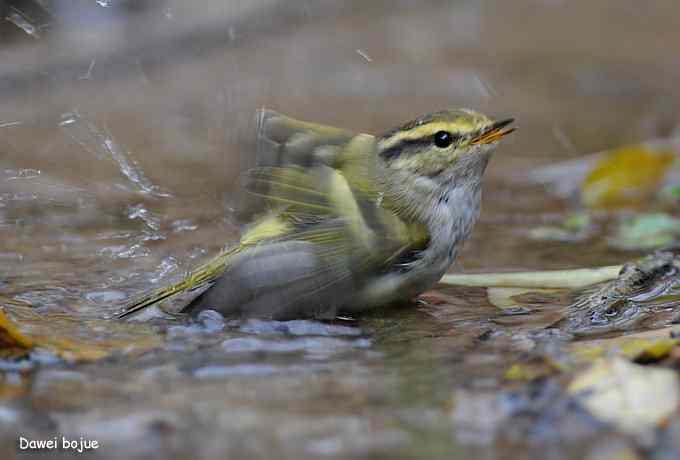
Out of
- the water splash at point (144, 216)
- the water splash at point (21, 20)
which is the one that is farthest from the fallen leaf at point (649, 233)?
the water splash at point (21, 20)

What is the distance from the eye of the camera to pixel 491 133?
12.1 feet

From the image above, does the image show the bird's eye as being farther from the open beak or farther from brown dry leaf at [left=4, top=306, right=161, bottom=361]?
brown dry leaf at [left=4, top=306, right=161, bottom=361]

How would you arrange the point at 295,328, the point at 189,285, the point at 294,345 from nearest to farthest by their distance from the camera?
the point at 294,345 < the point at 295,328 < the point at 189,285

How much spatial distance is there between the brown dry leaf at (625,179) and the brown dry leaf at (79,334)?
3004 mm

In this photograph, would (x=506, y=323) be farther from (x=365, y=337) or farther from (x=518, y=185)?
(x=518, y=185)

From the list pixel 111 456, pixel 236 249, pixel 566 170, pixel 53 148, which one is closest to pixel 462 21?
pixel 566 170

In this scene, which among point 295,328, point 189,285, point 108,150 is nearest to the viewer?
point 295,328

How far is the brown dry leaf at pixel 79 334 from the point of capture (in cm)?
274

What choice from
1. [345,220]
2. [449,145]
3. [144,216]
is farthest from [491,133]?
[144,216]

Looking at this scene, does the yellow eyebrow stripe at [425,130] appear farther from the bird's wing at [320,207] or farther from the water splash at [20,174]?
the water splash at [20,174]

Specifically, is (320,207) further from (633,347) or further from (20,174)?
(20,174)

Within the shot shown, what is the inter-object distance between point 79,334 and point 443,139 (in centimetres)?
149

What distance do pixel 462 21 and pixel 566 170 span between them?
401 cm

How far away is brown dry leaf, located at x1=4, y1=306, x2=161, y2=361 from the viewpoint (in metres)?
2.74
